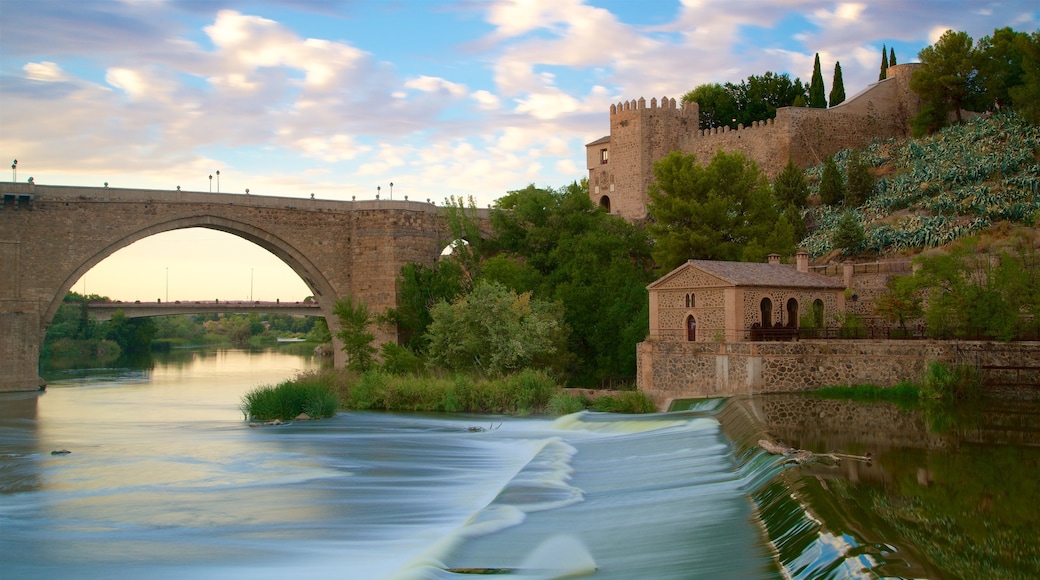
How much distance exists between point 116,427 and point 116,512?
29.9ft

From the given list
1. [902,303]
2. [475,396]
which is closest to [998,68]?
[902,303]

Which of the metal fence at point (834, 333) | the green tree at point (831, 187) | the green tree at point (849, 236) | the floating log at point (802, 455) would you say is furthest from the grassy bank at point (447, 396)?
the green tree at point (831, 187)

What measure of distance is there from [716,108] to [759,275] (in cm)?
2734

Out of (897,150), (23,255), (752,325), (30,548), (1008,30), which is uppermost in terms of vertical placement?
(1008,30)

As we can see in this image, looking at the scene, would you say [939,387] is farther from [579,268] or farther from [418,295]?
[418,295]

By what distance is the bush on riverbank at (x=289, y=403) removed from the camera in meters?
20.8

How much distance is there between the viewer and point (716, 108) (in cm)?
4594

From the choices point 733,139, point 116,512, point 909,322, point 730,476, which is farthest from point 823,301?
point 733,139

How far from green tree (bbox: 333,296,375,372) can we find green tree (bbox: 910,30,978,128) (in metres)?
22.4

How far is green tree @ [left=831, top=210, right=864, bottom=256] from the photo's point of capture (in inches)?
1043

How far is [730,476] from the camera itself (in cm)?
1130

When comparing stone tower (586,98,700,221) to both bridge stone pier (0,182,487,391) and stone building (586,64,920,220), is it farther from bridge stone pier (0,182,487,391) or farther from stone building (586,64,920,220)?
bridge stone pier (0,182,487,391)

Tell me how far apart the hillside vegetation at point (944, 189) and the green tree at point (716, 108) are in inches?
436

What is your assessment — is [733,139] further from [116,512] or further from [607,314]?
[116,512]
